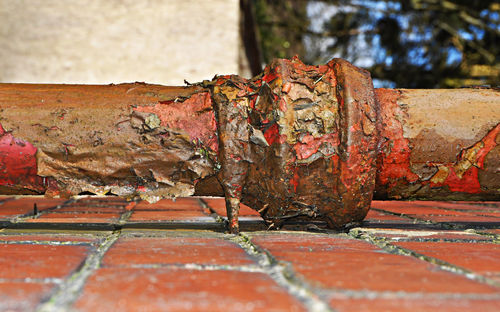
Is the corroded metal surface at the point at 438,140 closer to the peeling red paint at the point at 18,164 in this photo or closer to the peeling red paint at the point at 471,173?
the peeling red paint at the point at 471,173

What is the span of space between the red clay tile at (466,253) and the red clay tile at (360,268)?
8 centimetres

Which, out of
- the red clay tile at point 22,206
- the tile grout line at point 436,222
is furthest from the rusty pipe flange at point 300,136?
the red clay tile at point 22,206

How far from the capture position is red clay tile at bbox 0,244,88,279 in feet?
2.56

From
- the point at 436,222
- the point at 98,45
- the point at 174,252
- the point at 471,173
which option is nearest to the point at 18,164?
the point at 174,252

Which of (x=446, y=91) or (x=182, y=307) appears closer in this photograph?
(x=182, y=307)

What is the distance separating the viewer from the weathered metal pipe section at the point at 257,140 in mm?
1114

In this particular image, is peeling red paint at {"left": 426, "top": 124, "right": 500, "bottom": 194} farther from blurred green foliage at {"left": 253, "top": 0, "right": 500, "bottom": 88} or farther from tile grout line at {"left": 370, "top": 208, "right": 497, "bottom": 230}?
blurred green foliage at {"left": 253, "top": 0, "right": 500, "bottom": 88}

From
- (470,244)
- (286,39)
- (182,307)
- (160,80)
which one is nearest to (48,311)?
(182,307)

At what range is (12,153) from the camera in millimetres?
1124

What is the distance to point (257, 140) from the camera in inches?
44.1

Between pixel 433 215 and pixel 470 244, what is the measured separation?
2.61 feet

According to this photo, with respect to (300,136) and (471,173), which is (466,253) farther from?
(300,136)

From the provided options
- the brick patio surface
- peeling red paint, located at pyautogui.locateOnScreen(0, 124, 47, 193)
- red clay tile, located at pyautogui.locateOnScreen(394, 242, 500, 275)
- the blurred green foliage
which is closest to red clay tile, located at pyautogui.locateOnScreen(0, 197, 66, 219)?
the brick patio surface

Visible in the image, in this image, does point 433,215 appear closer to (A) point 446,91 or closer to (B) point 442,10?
(A) point 446,91
